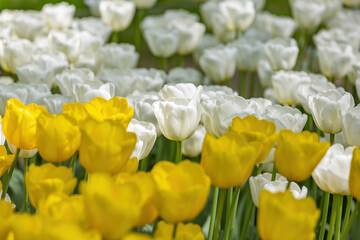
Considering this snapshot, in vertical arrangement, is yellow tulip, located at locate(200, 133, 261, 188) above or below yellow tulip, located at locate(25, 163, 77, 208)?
above

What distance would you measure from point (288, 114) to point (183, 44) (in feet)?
3.89

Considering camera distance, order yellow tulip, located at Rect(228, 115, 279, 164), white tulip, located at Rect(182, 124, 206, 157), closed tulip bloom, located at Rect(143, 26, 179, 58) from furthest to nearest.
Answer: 1. closed tulip bloom, located at Rect(143, 26, 179, 58)
2. white tulip, located at Rect(182, 124, 206, 157)
3. yellow tulip, located at Rect(228, 115, 279, 164)

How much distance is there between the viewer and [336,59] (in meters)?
1.81

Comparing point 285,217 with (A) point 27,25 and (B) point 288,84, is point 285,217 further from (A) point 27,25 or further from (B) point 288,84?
(A) point 27,25

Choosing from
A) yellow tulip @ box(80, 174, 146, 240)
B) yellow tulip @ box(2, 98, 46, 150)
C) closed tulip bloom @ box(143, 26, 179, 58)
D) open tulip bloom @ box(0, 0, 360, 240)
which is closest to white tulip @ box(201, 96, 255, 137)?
open tulip bloom @ box(0, 0, 360, 240)

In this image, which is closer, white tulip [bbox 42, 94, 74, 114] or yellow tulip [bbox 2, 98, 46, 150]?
yellow tulip [bbox 2, 98, 46, 150]

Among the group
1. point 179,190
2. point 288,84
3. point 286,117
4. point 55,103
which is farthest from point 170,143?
point 179,190

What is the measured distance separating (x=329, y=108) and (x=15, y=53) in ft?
3.32

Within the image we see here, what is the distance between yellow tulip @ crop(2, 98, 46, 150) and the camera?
2.99 feet

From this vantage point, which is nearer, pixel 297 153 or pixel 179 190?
pixel 179 190

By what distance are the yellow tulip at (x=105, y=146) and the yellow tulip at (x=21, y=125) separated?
0.57 feet

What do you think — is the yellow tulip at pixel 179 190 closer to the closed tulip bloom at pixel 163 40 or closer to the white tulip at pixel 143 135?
the white tulip at pixel 143 135

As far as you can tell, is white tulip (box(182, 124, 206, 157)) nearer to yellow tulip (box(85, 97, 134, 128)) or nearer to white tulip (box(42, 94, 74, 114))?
white tulip (box(42, 94, 74, 114))

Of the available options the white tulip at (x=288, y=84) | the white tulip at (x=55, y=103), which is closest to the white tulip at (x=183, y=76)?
the white tulip at (x=288, y=84)
